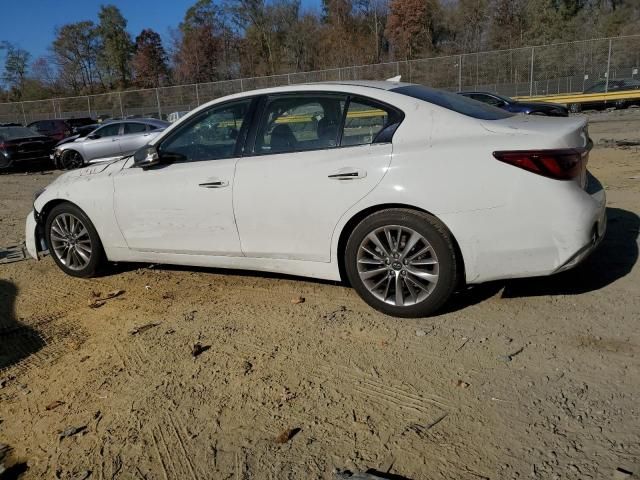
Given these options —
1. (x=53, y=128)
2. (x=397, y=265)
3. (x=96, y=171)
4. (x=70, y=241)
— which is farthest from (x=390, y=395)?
(x=53, y=128)

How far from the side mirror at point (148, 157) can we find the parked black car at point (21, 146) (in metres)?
14.0

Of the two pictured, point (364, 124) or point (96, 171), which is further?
point (96, 171)

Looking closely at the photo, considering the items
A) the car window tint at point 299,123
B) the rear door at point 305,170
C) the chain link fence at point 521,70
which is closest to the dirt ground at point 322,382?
the rear door at point 305,170

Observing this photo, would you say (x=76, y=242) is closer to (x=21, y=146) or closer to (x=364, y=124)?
(x=364, y=124)

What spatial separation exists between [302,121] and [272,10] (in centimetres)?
6686

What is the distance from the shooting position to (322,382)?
124 inches

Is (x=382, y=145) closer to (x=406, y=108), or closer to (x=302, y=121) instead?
(x=406, y=108)

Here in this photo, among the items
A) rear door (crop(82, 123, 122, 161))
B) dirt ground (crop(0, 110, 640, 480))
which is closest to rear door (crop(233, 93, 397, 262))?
dirt ground (crop(0, 110, 640, 480))

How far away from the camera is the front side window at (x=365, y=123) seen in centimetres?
384

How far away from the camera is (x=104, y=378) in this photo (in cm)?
339

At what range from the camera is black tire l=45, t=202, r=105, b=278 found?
5.10 m

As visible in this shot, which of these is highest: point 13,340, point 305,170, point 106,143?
point 305,170

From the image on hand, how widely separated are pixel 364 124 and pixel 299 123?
57 centimetres

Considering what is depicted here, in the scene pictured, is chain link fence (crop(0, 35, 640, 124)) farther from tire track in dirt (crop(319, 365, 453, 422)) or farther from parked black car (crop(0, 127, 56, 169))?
tire track in dirt (crop(319, 365, 453, 422))
